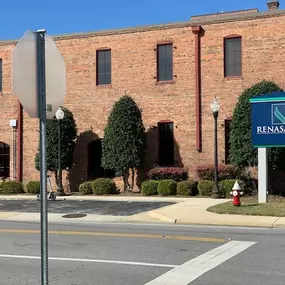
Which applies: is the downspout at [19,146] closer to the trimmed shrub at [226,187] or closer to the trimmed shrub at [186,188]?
the trimmed shrub at [186,188]

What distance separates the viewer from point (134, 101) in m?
24.5

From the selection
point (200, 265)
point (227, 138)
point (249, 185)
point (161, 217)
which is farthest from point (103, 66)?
point (200, 265)

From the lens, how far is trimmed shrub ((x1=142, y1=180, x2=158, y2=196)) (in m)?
22.2

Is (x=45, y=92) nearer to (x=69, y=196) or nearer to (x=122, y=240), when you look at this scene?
(x=122, y=240)

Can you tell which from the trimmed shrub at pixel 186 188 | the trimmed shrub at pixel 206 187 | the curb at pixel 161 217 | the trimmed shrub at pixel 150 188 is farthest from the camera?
the trimmed shrub at pixel 150 188

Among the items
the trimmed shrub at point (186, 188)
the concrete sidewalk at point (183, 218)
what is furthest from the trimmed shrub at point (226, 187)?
the concrete sidewalk at point (183, 218)

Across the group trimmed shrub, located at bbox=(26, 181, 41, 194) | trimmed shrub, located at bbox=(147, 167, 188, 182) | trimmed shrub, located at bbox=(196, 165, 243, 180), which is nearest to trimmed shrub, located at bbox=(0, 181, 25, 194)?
trimmed shrub, located at bbox=(26, 181, 41, 194)

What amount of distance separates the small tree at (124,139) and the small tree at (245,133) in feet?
15.0

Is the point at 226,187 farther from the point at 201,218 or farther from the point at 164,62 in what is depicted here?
the point at 164,62

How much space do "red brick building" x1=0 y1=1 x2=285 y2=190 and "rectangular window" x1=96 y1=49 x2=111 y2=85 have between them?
0.05m

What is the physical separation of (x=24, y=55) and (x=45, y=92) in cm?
36

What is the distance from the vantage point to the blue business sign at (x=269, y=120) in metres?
→ 18.1

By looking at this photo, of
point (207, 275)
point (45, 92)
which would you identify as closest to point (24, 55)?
point (45, 92)

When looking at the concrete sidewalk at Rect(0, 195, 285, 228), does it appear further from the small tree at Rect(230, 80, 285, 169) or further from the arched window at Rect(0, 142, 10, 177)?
the arched window at Rect(0, 142, 10, 177)
